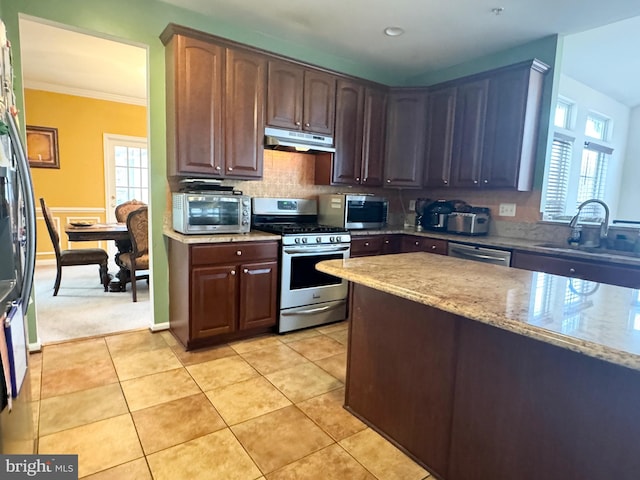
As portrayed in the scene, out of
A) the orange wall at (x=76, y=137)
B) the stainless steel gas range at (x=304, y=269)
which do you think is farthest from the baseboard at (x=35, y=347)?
the orange wall at (x=76, y=137)

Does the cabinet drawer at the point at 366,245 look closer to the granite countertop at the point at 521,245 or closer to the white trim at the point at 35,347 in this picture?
the granite countertop at the point at 521,245

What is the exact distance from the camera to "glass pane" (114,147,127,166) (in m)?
6.13

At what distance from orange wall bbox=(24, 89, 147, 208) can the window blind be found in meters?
6.23

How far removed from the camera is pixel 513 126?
322cm

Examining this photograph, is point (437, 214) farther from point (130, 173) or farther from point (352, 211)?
point (130, 173)

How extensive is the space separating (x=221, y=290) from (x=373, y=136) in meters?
2.27

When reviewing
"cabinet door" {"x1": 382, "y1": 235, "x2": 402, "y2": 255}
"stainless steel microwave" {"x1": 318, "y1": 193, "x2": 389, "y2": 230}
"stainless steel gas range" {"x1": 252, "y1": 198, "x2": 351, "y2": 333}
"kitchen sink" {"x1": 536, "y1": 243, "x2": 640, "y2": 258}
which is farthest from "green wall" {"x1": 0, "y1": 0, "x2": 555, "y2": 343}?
"cabinet door" {"x1": 382, "y1": 235, "x2": 402, "y2": 255}

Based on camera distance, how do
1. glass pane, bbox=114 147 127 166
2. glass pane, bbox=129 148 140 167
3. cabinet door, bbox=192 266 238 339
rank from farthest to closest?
glass pane, bbox=129 148 140 167 < glass pane, bbox=114 147 127 166 < cabinet door, bbox=192 266 238 339

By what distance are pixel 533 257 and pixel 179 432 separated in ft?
8.84

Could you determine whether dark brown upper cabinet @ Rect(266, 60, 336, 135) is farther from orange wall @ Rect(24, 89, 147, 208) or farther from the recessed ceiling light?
orange wall @ Rect(24, 89, 147, 208)

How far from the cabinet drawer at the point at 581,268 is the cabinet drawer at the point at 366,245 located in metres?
1.24

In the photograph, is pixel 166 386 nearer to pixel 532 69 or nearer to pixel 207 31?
pixel 207 31

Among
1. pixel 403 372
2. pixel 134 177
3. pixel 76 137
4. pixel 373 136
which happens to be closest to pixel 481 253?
pixel 373 136

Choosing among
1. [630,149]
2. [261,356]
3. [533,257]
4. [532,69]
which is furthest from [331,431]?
[630,149]
